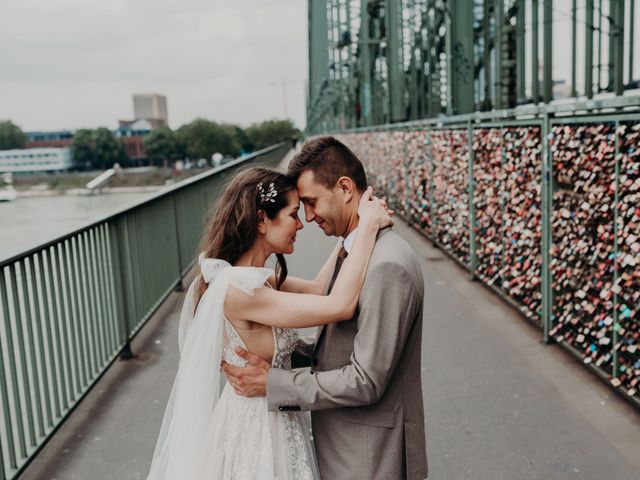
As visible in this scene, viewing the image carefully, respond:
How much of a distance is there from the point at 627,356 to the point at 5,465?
356 centimetres

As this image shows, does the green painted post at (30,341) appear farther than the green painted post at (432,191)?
No

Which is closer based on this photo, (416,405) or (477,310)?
(416,405)

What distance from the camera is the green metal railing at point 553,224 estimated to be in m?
4.53

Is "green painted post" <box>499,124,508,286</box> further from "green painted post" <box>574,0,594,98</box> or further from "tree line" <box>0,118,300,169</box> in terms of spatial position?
"tree line" <box>0,118,300,169</box>

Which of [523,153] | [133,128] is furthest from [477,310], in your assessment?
[133,128]

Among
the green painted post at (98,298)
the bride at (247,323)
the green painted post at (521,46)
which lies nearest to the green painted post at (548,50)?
the green painted post at (521,46)

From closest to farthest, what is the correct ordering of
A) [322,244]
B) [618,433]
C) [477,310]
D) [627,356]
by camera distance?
[618,433]
[627,356]
[477,310]
[322,244]

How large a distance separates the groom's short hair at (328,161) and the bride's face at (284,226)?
10 centimetres

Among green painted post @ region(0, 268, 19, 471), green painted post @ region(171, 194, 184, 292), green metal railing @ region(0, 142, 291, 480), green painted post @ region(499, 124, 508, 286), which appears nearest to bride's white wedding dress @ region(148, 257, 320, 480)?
green metal railing @ region(0, 142, 291, 480)

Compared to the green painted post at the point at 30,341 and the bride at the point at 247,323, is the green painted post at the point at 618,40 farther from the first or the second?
the bride at the point at 247,323

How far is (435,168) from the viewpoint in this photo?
35.4ft

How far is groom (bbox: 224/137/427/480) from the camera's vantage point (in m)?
2.04

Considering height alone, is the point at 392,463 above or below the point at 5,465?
above

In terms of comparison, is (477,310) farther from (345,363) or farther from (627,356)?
(345,363)
